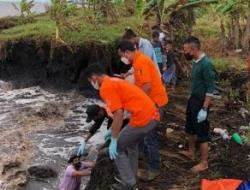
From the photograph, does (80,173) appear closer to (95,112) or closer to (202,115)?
(95,112)

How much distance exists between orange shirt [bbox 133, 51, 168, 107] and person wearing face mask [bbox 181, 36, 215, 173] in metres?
0.48

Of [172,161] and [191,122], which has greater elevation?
[191,122]

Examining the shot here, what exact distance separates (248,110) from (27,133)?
13.9 feet

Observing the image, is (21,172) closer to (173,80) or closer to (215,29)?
(173,80)

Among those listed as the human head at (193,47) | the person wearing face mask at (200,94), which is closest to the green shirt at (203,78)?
the person wearing face mask at (200,94)

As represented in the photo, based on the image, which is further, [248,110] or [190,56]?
[248,110]

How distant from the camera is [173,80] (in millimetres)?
10711

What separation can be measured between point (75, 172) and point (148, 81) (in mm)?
1551

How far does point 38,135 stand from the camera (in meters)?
9.92

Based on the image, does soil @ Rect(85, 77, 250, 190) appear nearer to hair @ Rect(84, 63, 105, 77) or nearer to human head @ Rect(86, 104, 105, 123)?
human head @ Rect(86, 104, 105, 123)

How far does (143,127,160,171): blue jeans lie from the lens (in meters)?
6.03

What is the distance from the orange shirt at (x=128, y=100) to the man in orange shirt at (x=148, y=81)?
21.5 inches

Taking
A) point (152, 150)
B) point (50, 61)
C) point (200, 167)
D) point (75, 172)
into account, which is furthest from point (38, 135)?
point (200, 167)

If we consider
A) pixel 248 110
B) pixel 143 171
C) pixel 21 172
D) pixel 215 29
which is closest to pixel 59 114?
pixel 21 172
